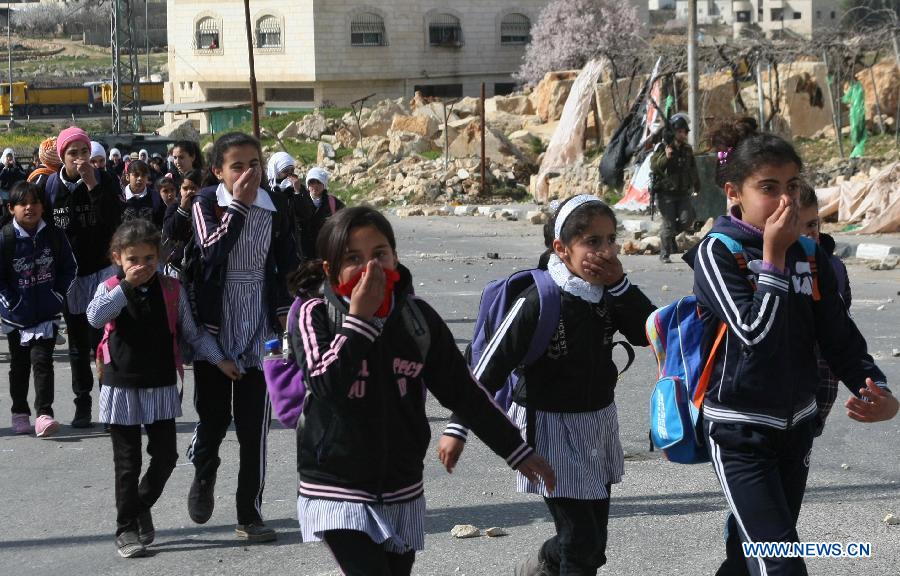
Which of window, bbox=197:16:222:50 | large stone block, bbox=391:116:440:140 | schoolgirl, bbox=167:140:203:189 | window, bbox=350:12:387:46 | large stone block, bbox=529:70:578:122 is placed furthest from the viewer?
window, bbox=197:16:222:50

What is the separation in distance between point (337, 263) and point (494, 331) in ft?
2.68

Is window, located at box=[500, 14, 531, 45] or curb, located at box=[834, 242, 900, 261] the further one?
window, located at box=[500, 14, 531, 45]

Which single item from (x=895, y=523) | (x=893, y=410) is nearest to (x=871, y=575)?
(x=895, y=523)

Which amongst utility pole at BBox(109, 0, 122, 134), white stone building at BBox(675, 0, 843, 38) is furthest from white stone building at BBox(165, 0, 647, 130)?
white stone building at BBox(675, 0, 843, 38)

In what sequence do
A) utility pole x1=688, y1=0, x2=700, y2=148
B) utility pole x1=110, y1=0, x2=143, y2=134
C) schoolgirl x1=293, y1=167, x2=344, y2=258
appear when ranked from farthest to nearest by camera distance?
utility pole x1=110, y1=0, x2=143, y2=134 < utility pole x1=688, y1=0, x2=700, y2=148 < schoolgirl x1=293, y1=167, x2=344, y2=258

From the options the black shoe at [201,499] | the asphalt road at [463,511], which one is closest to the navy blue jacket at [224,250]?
the black shoe at [201,499]

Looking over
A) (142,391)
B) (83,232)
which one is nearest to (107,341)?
(142,391)

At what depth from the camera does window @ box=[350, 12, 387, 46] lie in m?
66.4

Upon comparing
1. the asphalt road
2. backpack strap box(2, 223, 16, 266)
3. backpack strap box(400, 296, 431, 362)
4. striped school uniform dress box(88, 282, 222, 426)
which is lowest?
the asphalt road

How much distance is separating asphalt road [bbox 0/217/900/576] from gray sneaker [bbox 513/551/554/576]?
22.1 inches

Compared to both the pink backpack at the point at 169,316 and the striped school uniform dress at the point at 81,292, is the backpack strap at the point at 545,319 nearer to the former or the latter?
the pink backpack at the point at 169,316

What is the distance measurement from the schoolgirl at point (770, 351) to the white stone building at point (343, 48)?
61164 mm

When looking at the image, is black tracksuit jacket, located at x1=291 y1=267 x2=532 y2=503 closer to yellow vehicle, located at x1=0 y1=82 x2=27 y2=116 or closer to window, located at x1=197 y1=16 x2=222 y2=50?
window, located at x1=197 y1=16 x2=222 y2=50

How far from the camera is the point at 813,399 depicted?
385cm
